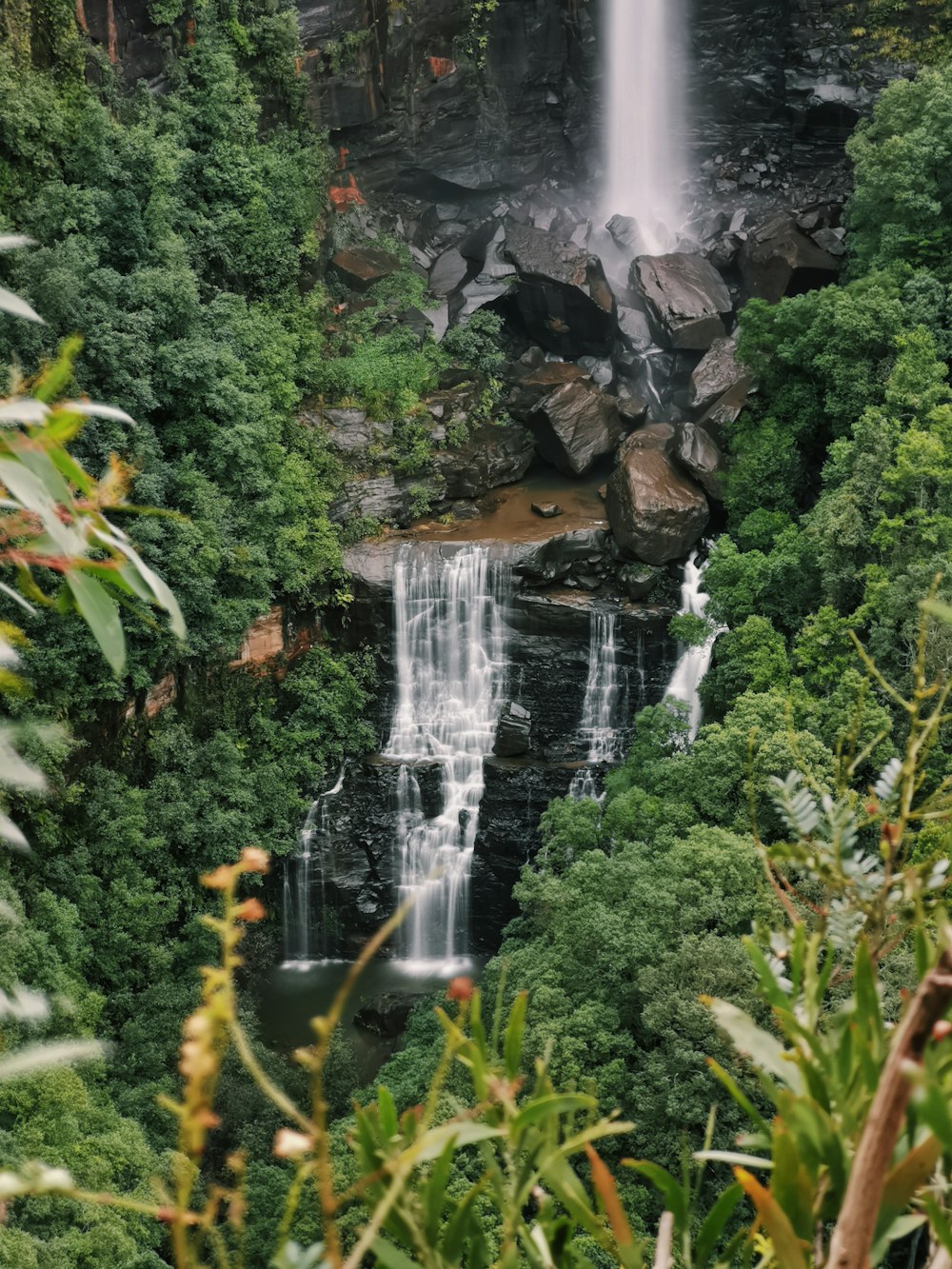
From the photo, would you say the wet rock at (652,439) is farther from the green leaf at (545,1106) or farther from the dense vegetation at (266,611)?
the green leaf at (545,1106)

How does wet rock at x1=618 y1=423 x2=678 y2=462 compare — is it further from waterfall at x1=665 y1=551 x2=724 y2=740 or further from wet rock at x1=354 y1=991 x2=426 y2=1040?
wet rock at x1=354 y1=991 x2=426 y2=1040

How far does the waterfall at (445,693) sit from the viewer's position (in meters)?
14.8

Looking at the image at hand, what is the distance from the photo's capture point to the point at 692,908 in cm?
927

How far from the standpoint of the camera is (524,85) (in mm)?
20266

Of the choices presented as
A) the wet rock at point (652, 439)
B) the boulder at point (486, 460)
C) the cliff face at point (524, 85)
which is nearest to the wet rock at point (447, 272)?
the cliff face at point (524, 85)

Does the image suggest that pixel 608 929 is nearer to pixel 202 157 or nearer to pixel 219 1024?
pixel 219 1024

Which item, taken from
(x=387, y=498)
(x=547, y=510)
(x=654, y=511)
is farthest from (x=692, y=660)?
(x=387, y=498)

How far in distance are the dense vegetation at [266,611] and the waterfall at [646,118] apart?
683cm

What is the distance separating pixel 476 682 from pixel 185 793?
4.14m

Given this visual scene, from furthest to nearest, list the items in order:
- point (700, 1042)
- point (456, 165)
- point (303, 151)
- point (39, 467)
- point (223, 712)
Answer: point (456, 165), point (303, 151), point (223, 712), point (700, 1042), point (39, 467)

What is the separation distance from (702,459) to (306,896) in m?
7.87

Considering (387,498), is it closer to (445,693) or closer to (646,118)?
(445,693)

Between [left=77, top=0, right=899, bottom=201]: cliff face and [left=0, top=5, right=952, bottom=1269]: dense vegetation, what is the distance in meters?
1.81

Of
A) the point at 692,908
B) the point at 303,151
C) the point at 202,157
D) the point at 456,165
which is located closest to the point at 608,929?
the point at 692,908
